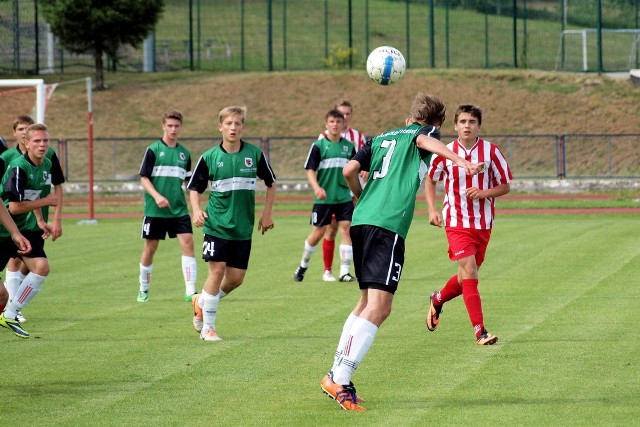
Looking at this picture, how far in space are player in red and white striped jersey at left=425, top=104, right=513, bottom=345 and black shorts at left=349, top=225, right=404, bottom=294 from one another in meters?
2.38

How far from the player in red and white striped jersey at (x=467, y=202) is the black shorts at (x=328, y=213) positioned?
4.65m

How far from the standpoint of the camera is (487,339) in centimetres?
952

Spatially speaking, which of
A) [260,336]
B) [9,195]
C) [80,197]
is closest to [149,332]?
[260,336]

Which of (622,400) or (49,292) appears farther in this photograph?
(49,292)

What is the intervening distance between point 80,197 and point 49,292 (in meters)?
20.7

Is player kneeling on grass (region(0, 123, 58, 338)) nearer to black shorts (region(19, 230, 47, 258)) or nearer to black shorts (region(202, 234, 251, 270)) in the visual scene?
black shorts (region(19, 230, 47, 258))

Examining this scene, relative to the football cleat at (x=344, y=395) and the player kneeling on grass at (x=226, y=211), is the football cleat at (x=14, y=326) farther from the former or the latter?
the football cleat at (x=344, y=395)

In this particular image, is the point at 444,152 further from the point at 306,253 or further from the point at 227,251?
the point at 306,253

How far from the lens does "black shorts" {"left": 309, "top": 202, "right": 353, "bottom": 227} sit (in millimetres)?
14945

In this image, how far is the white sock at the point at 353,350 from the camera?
7340 mm

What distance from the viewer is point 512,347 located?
31.0 ft

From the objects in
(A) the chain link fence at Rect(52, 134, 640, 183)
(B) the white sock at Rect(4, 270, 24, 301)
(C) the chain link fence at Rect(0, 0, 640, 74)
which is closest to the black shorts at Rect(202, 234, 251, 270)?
(B) the white sock at Rect(4, 270, 24, 301)

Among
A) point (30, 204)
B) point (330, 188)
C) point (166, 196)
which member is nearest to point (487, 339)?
point (30, 204)

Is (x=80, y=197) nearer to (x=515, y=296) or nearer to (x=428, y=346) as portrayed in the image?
(x=515, y=296)
